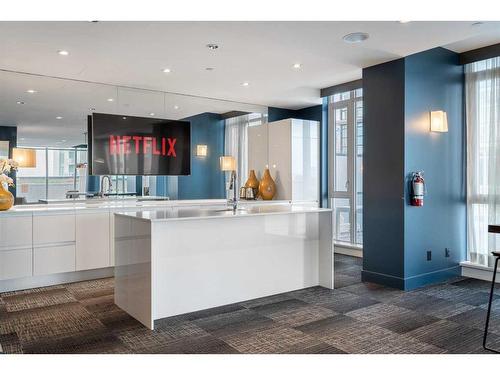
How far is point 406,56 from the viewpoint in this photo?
444 centimetres

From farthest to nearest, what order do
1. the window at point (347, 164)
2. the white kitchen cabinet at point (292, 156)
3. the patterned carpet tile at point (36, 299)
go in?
1. the white kitchen cabinet at point (292, 156)
2. the window at point (347, 164)
3. the patterned carpet tile at point (36, 299)

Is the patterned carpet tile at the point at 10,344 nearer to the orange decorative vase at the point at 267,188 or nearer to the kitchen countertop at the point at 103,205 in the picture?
the kitchen countertop at the point at 103,205

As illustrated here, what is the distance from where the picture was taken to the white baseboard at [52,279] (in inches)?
175

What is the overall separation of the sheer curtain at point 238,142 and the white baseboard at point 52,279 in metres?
2.58

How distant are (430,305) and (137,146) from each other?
4.14 metres

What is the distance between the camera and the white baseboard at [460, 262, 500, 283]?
479 centimetres

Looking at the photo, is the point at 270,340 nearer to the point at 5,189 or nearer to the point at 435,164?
the point at 435,164

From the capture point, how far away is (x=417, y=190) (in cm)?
444

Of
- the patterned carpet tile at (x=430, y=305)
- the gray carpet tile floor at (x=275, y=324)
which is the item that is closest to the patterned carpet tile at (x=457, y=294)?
Result: the gray carpet tile floor at (x=275, y=324)

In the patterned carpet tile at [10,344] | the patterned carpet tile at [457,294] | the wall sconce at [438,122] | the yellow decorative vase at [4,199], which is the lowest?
the patterned carpet tile at [457,294]

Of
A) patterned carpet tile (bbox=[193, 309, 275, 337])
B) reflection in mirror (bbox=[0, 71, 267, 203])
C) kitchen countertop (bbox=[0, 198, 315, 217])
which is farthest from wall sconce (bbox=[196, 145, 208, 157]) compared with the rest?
patterned carpet tile (bbox=[193, 309, 275, 337])

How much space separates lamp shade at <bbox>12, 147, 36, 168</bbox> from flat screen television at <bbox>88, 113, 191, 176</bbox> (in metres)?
0.67

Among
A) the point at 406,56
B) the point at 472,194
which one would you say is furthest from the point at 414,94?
the point at 472,194
